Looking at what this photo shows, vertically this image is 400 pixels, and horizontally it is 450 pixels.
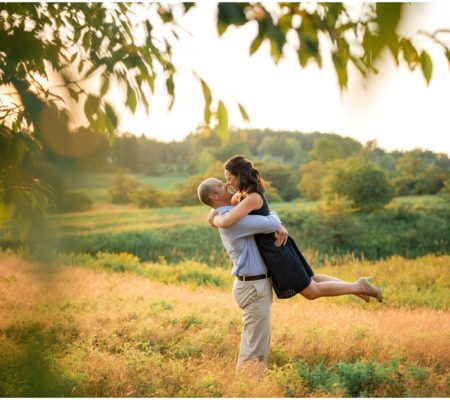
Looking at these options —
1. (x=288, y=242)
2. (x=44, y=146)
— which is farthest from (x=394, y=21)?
(x=288, y=242)

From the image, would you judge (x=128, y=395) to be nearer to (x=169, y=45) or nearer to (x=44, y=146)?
(x=169, y=45)

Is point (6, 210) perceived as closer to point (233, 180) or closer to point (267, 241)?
point (233, 180)

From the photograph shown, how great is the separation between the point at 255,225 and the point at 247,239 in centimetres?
19

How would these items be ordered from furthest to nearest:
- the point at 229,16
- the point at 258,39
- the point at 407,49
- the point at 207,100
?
1. the point at 207,100
2. the point at 407,49
3. the point at 258,39
4. the point at 229,16

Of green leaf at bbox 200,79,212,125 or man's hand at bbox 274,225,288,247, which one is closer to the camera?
green leaf at bbox 200,79,212,125

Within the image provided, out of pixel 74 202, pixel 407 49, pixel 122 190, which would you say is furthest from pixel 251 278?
pixel 122 190

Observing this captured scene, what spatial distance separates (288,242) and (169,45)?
6.52 feet

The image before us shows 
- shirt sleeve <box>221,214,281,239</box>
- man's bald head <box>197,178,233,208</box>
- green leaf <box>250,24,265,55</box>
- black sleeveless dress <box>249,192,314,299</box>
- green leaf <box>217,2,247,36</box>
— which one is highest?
green leaf <box>217,2,247,36</box>

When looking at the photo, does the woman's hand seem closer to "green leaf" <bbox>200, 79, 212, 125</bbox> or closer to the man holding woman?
the man holding woman

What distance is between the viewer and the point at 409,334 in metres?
5.59

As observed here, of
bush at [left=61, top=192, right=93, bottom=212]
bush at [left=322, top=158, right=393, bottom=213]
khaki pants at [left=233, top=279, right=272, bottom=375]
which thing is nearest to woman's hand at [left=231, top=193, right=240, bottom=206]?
khaki pants at [left=233, top=279, right=272, bottom=375]

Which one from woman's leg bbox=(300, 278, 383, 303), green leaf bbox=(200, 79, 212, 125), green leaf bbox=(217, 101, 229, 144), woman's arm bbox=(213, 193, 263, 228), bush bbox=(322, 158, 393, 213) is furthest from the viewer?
bush bbox=(322, 158, 393, 213)

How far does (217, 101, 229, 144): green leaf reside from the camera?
1950 mm

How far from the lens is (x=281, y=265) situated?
4.04 metres
